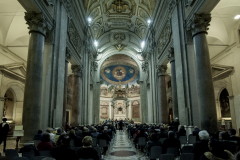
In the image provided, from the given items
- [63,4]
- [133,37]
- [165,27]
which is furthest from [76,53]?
[133,37]

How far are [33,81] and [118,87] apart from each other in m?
28.5

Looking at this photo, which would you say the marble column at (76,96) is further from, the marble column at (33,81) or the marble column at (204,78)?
the marble column at (204,78)

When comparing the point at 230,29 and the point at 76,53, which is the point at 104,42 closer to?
the point at 76,53

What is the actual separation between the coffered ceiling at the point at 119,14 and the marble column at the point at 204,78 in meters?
8.10

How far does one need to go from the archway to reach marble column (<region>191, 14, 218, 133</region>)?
26730 mm

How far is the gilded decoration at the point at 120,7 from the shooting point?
18.2 metres

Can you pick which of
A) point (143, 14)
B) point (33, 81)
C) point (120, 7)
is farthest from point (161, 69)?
point (33, 81)

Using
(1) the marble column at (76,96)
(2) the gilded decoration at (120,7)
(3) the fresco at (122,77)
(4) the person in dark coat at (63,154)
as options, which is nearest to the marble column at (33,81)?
(4) the person in dark coat at (63,154)

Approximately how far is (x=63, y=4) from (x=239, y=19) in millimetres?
10573

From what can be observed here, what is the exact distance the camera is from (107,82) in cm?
3541

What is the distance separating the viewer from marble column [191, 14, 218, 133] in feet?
23.1

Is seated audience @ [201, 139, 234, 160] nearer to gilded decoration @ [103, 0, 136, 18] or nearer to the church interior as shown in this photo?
the church interior

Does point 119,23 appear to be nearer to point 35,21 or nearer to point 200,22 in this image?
point 200,22

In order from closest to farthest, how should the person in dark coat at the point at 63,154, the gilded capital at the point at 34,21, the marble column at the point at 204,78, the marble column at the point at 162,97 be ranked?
1. the person in dark coat at the point at 63,154
2. the marble column at the point at 204,78
3. the gilded capital at the point at 34,21
4. the marble column at the point at 162,97
